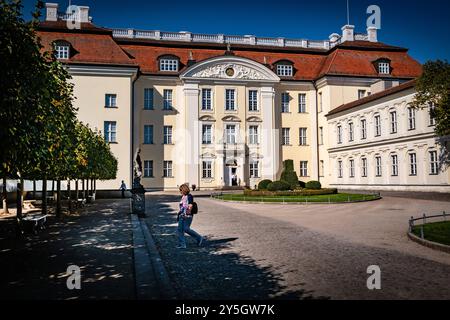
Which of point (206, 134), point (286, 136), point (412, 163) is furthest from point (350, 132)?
point (206, 134)

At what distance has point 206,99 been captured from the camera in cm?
4478

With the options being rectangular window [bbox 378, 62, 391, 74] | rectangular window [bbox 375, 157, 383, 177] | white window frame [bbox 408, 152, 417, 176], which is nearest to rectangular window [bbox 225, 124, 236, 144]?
rectangular window [bbox 375, 157, 383, 177]

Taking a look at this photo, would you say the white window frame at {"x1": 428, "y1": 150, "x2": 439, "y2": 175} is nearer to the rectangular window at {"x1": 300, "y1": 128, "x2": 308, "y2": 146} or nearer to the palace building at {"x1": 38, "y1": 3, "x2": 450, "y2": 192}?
the palace building at {"x1": 38, "y1": 3, "x2": 450, "y2": 192}

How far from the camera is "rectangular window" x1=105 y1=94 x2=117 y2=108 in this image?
1597 inches

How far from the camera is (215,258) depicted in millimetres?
9102

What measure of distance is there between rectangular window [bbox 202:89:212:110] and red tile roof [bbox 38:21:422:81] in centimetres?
374

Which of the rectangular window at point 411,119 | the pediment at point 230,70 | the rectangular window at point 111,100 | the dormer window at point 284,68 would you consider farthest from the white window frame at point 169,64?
the rectangular window at point 411,119

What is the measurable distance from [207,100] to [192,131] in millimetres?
3992

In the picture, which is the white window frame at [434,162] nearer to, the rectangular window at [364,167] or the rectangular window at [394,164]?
the rectangular window at [394,164]

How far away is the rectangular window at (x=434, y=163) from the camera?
99.7 feet

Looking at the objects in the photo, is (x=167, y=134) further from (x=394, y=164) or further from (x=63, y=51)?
(x=394, y=164)

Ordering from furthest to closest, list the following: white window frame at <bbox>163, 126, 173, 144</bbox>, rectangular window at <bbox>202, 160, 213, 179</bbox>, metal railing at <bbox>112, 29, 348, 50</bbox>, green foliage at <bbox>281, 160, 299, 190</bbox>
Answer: metal railing at <bbox>112, 29, 348, 50</bbox>, white window frame at <bbox>163, 126, 173, 144</bbox>, rectangular window at <bbox>202, 160, 213, 179</bbox>, green foliage at <bbox>281, 160, 299, 190</bbox>

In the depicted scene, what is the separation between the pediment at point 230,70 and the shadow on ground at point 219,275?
113 ft
